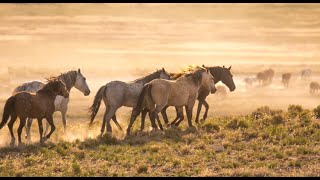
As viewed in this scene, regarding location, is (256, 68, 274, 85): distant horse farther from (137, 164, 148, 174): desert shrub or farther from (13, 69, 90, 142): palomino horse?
(137, 164, 148, 174): desert shrub

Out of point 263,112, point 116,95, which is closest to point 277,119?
point 263,112

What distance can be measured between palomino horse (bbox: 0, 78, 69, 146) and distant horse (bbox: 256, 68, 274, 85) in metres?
48.1

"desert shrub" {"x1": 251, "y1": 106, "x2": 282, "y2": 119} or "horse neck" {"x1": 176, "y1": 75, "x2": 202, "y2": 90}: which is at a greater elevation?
"horse neck" {"x1": 176, "y1": 75, "x2": 202, "y2": 90}

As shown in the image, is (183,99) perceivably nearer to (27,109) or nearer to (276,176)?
(27,109)

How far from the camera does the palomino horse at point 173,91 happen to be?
78.5 ft

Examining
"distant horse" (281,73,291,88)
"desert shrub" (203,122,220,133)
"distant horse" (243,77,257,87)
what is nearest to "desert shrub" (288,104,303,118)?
"desert shrub" (203,122,220,133)

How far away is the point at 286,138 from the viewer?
2250 cm

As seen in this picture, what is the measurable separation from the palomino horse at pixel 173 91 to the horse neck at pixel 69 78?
2.28 metres

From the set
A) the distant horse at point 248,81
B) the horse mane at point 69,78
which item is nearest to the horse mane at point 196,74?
the horse mane at point 69,78

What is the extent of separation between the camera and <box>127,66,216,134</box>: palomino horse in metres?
23.9

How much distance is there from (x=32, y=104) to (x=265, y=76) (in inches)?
1966

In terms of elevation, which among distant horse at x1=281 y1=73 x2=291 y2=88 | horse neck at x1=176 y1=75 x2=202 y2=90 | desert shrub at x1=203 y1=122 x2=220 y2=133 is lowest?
desert shrub at x1=203 y1=122 x2=220 y2=133

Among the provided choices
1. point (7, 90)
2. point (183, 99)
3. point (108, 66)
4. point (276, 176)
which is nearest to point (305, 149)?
point (276, 176)

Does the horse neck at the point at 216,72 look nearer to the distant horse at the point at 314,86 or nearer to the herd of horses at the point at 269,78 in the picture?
the distant horse at the point at 314,86
